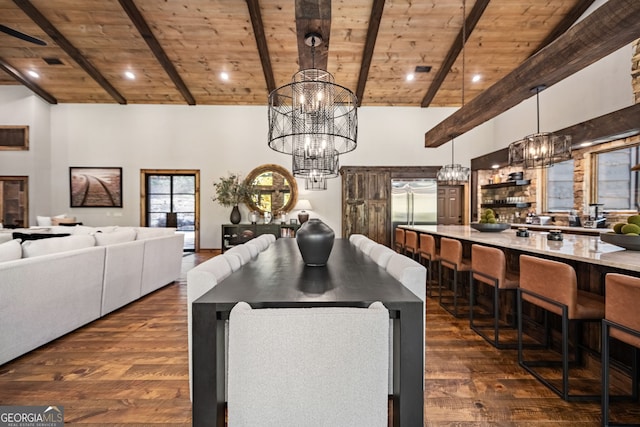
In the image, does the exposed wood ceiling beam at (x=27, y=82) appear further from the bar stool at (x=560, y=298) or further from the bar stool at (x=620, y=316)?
the bar stool at (x=620, y=316)

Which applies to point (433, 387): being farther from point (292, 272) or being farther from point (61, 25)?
point (61, 25)

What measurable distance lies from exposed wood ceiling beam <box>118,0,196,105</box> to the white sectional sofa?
3.86 metres

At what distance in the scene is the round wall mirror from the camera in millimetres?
7586

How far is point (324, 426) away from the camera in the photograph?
1.04 meters

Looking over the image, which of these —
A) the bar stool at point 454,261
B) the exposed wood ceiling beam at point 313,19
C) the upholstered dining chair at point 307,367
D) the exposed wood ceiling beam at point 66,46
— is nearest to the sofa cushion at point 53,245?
the upholstered dining chair at point 307,367

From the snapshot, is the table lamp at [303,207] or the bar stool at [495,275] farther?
the table lamp at [303,207]

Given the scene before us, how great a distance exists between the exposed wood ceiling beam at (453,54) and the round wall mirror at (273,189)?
381 cm

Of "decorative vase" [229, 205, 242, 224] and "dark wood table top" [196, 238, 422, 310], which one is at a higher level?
"decorative vase" [229, 205, 242, 224]

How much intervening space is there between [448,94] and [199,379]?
7.81 m

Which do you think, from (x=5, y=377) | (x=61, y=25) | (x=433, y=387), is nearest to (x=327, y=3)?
(x=433, y=387)

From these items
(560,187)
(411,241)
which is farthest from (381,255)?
(560,187)

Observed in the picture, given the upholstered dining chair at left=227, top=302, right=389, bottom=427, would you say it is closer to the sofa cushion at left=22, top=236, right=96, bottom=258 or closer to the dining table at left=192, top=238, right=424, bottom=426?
the dining table at left=192, top=238, right=424, bottom=426

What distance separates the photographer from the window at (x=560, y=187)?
241 inches

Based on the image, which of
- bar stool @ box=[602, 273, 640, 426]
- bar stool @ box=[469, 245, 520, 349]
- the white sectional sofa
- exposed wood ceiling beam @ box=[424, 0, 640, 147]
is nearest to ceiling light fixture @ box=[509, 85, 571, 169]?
exposed wood ceiling beam @ box=[424, 0, 640, 147]
